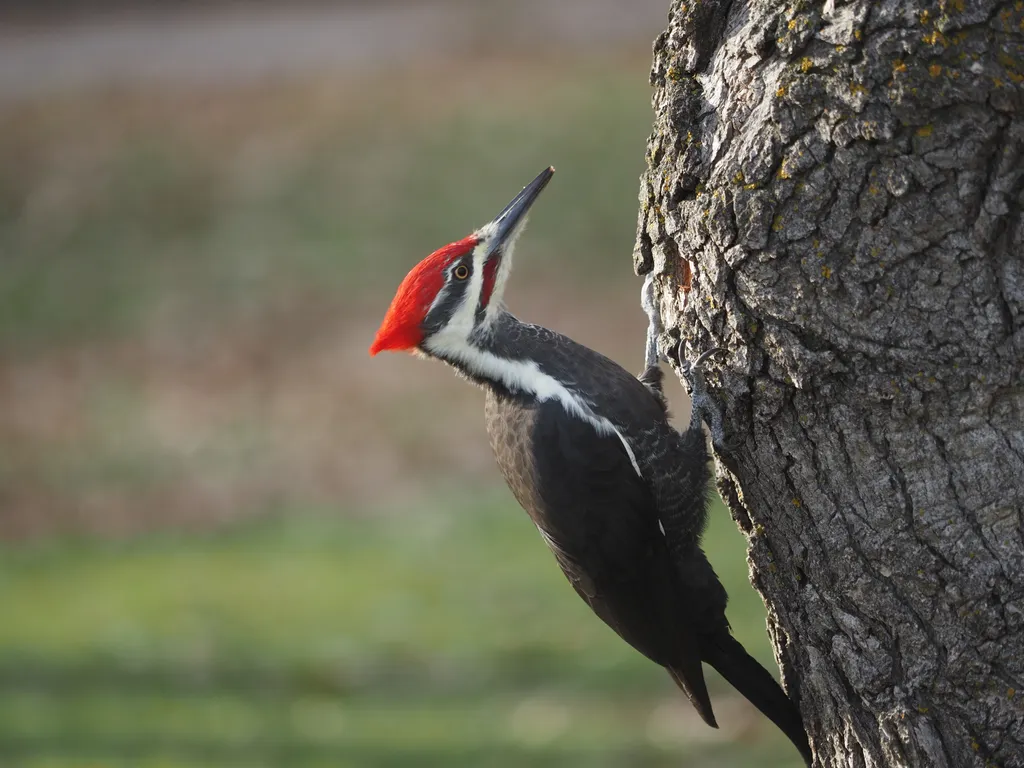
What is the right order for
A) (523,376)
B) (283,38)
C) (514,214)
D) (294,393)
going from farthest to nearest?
(283,38), (294,393), (514,214), (523,376)

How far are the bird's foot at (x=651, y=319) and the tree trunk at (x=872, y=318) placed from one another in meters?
0.49

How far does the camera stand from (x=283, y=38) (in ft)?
47.5

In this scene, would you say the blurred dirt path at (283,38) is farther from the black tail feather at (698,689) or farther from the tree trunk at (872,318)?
the tree trunk at (872,318)

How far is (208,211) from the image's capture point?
12.4 metres

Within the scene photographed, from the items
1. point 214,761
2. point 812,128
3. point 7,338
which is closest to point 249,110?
point 7,338

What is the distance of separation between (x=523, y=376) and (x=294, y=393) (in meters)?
6.75

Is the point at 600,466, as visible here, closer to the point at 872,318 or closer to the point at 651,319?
the point at 651,319

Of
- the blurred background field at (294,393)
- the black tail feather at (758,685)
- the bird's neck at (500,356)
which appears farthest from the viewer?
the blurred background field at (294,393)

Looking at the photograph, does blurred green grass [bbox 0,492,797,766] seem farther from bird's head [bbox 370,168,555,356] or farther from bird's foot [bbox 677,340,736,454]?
bird's foot [bbox 677,340,736,454]

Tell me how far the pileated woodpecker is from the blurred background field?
202cm

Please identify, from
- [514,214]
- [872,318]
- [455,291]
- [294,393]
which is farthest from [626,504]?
[294,393]

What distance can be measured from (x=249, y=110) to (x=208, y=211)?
5.54 feet

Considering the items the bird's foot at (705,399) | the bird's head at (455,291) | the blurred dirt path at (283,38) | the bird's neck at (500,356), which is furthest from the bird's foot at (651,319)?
the blurred dirt path at (283,38)

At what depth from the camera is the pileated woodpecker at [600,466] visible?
319cm
